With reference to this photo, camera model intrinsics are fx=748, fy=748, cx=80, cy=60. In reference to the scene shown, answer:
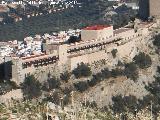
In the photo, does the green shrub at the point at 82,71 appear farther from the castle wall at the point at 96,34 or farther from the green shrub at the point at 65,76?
the castle wall at the point at 96,34

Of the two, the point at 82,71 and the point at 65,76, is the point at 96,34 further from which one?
the point at 65,76

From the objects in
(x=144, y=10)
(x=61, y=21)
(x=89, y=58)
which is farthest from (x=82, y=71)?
(x=61, y=21)

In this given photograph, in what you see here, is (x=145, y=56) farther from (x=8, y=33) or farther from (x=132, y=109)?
(x=8, y=33)

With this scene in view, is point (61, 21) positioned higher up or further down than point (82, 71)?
further down

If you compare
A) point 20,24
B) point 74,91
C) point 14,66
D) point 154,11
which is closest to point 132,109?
point 74,91

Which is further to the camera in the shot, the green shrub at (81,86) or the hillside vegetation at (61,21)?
the hillside vegetation at (61,21)

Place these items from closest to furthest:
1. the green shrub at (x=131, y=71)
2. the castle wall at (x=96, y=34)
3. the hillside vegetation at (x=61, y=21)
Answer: the green shrub at (x=131, y=71)
the castle wall at (x=96, y=34)
the hillside vegetation at (x=61, y=21)

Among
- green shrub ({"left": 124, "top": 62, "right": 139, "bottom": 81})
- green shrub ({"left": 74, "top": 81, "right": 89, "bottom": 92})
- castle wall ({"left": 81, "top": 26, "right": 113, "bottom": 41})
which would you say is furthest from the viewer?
castle wall ({"left": 81, "top": 26, "right": 113, "bottom": 41})

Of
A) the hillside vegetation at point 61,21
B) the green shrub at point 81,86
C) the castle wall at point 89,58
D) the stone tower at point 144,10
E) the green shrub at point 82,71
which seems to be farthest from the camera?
the hillside vegetation at point 61,21

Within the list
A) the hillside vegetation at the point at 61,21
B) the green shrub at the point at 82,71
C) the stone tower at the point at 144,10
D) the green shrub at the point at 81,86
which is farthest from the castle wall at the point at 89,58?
the hillside vegetation at the point at 61,21

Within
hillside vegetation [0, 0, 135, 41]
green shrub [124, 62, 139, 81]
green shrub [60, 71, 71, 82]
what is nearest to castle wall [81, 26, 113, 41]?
green shrub [124, 62, 139, 81]

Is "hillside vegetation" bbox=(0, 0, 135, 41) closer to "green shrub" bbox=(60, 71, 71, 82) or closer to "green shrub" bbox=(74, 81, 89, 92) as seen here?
"green shrub" bbox=(60, 71, 71, 82)
